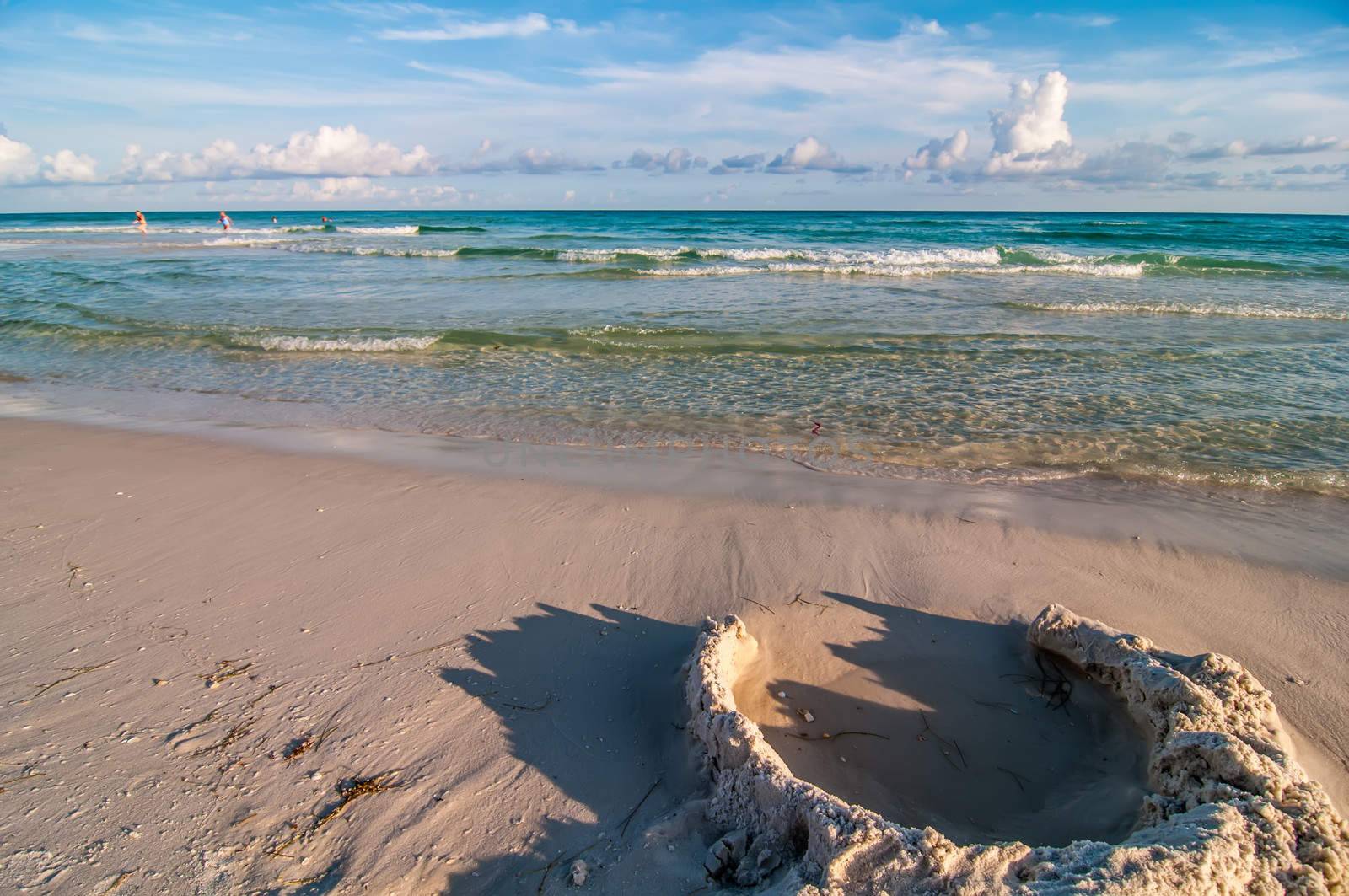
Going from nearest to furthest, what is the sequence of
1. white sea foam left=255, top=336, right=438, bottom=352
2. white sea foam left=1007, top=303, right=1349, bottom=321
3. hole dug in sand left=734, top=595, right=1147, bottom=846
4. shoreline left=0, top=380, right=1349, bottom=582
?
hole dug in sand left=734, top=595, right=1147, bottom=846 < shoreline left=0, top=380, right=1349, bottom=582 < white sea foam left=255, top=336, right=438, bottom=352 < white sea foam left=1007, top=303, right=1349, bottom=321

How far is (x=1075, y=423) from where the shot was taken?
20.7 feet

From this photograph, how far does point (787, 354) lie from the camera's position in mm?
9305

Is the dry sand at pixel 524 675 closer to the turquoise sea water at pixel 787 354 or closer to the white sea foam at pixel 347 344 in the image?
the turquoise sea water at pixel 787 354

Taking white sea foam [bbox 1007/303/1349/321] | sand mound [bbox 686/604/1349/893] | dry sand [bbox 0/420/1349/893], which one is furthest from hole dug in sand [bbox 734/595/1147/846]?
white sea foam [bbox 1007/303/1349/321]

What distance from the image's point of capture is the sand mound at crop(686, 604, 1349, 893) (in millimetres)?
1765

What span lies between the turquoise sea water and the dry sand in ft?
5.91

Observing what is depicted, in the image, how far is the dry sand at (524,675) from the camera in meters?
2.21

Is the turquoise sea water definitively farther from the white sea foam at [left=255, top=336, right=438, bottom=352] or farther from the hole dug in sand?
the hole dug in sand

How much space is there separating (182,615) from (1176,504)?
606 centimetres

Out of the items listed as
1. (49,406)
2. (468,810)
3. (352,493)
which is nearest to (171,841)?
(468,810)

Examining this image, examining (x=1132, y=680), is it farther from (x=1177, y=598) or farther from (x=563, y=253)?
(x=563, y=253)

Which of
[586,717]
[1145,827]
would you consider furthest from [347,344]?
[1145,827]

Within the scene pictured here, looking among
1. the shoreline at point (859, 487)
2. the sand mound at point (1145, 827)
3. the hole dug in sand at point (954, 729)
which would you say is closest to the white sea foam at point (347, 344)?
the shoreline at point (859, 487)

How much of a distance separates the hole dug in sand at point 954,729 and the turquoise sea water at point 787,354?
246cm
